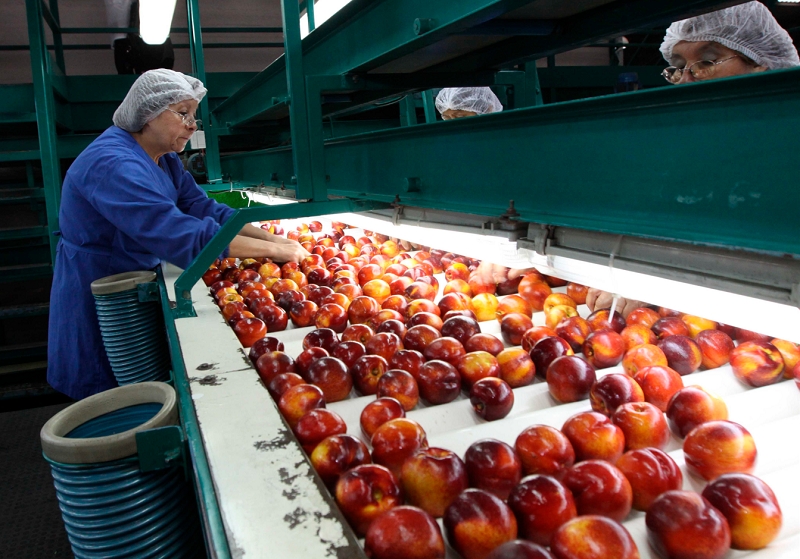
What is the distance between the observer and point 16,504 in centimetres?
467

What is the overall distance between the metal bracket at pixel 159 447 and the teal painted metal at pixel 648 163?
116cm

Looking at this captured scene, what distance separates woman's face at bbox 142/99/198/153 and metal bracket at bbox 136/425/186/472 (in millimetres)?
2683

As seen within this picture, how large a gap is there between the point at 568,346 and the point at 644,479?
84 cm

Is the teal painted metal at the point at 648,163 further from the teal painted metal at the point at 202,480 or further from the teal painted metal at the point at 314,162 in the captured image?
the teal painted metal at the point at 202,480

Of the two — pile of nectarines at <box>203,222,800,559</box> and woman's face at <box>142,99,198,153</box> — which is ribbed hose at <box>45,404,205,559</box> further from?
woman's face at <box>142,99,198,153</box>

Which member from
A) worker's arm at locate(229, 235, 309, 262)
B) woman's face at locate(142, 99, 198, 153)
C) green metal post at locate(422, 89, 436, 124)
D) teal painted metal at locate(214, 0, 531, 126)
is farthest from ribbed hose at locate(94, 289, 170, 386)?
green metal post at locate(422, 89, 436, 124)

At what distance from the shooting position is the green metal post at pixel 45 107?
652cm

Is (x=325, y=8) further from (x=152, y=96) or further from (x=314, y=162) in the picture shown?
(x=314, y=162)

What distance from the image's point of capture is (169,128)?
12.6 ft

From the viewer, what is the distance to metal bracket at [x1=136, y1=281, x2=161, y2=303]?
3.41m

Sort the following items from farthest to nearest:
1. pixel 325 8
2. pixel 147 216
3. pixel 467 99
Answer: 1. pixel 467 99
2. pixel 325 8
3. pixel 147 216

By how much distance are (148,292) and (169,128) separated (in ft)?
3.81

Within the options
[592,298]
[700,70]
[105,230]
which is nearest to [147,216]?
[105,230]

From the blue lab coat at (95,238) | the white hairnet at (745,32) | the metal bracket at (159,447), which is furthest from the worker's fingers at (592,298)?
the blue lab coat at (95,238)
